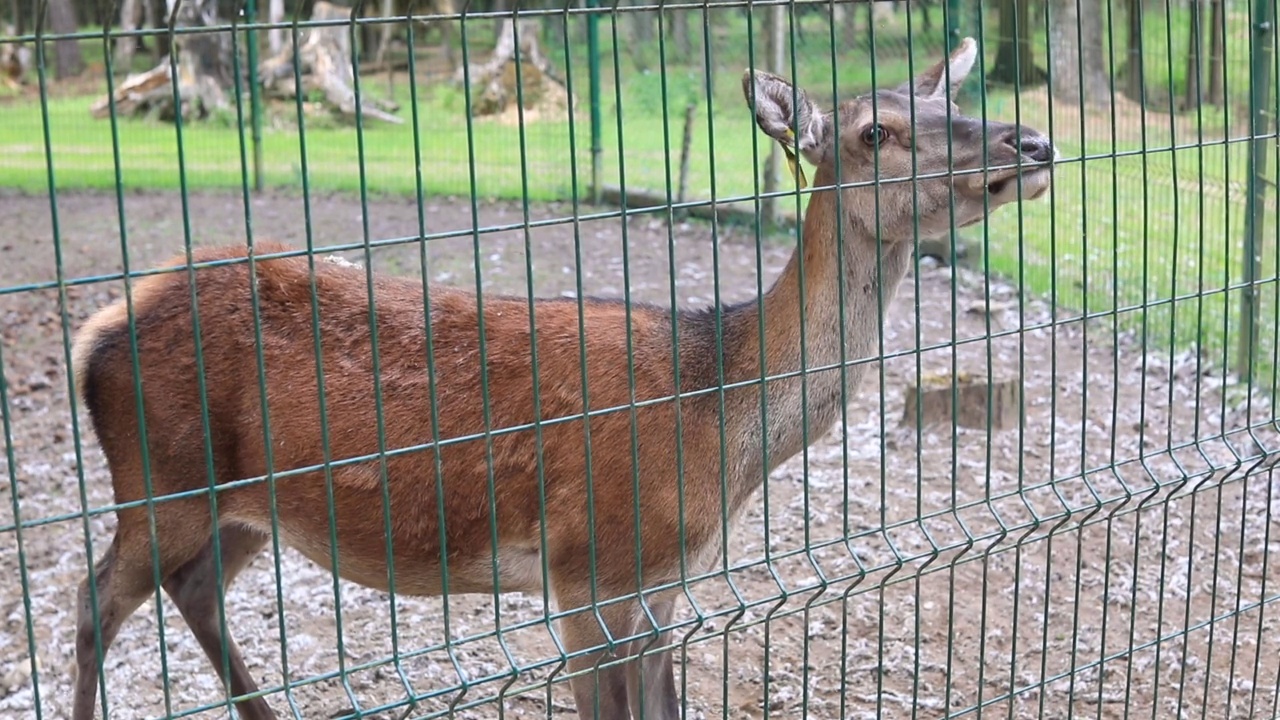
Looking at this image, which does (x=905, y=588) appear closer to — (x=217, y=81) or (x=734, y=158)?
(x=734, y=158)

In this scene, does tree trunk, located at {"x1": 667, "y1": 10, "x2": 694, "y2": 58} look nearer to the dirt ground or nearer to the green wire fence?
the green wire fence

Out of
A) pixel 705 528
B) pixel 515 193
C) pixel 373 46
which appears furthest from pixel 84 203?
pixel 705 528

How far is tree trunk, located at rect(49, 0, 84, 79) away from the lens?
22.0 m

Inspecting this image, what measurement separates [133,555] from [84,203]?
1053 cm

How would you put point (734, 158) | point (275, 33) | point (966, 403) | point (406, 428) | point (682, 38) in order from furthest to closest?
point (275, 33)
point (682, 38)
point (734, 158)
point (966, 403)
point (406, 428)

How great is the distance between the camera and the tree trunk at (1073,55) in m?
10.9

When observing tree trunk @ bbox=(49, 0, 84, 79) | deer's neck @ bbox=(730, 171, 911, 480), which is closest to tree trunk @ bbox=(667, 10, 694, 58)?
tree trunk @ bbox=(49, 0, 84, 79)

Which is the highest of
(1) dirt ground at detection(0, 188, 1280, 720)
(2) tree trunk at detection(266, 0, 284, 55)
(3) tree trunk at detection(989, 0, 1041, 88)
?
(2) tree trunk at detection(266, 0, 284, 55)

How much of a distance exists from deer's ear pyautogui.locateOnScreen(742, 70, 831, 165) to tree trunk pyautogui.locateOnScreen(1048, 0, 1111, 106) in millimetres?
6724

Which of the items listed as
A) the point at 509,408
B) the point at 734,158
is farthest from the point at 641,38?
the point at 509,408

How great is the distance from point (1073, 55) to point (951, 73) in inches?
321

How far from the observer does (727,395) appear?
3928 millimetres

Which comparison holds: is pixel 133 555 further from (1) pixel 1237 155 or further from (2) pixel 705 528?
(1) pixel 1237 155

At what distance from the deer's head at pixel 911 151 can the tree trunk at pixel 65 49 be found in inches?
793
